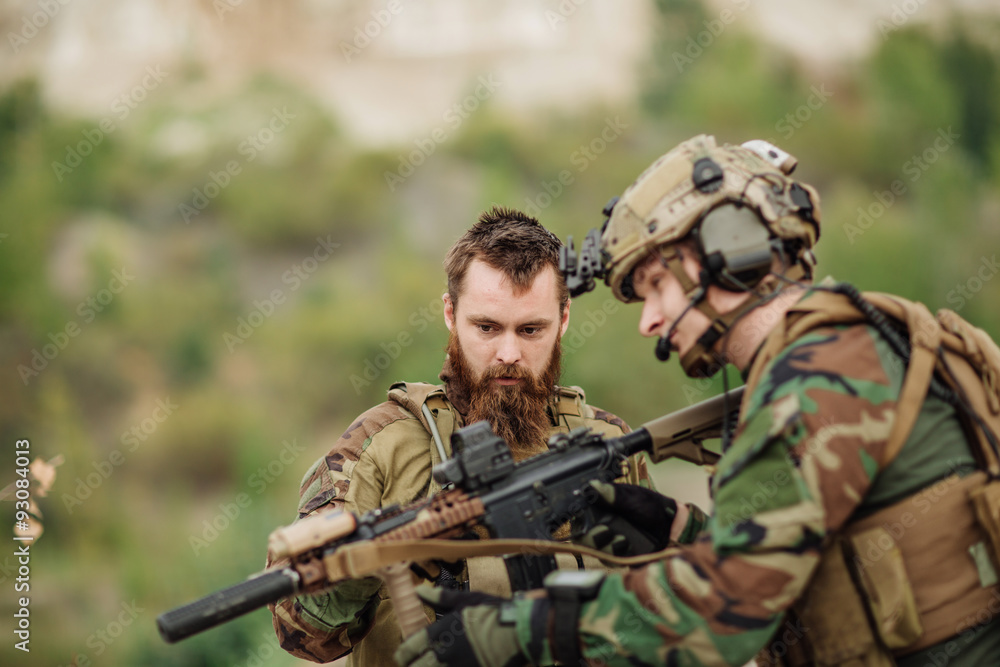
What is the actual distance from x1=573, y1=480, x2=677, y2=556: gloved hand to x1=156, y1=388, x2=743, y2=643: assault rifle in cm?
5

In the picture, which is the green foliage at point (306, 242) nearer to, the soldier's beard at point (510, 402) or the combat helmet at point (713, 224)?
the soldier's beard at point (510, 402)

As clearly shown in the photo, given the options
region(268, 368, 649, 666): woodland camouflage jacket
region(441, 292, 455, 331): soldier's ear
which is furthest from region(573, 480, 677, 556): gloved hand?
region(441, 292, 455, 331): soldier's ear

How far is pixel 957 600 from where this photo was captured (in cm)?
270

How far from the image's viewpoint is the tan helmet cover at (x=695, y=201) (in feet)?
10.1

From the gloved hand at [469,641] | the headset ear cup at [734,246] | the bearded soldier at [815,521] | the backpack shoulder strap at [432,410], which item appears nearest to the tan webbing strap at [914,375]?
the bearded soldier at [815,521]

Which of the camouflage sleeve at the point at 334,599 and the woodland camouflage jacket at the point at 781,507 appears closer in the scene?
Result: the woodland camouflage jacket at the point at 781,507

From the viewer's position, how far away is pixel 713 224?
9.95ft

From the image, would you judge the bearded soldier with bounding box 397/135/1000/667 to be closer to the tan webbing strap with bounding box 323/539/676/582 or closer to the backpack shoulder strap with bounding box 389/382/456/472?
the tan webbing strap with bounding box 323/539/676/582

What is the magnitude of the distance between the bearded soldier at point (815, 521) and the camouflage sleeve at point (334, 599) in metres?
0.71

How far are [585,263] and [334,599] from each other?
172 cm

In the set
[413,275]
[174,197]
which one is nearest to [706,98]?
[413,275]

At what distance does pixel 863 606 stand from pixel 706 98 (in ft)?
48.3

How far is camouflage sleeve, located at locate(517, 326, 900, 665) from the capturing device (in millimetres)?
2539

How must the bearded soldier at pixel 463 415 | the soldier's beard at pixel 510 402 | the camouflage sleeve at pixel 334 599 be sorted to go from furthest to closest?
the soldier's beard at pixel 510 402 → the bearded soldier at pixel 463 415 → the camouflage sleeve at pixel 334 599
